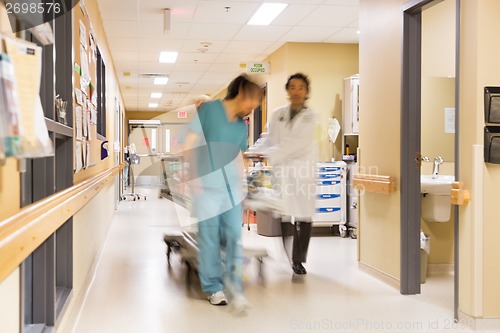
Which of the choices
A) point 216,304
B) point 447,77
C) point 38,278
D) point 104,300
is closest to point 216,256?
point 216,304

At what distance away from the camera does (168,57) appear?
949cm

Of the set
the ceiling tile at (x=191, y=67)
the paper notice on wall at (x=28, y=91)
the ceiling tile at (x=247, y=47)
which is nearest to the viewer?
the paper notice on wall at (x=28, y=91)

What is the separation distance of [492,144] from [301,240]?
6.41 feet

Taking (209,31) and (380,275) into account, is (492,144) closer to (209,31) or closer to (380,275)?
(380,275)

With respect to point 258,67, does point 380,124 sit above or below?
below

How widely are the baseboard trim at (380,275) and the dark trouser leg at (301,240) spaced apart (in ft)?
2.04

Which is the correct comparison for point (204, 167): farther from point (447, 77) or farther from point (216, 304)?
point (447, 77)

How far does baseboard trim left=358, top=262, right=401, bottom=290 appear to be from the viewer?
429cm

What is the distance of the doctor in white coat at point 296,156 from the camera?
446 centimetres

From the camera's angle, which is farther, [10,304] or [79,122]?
[79,122]

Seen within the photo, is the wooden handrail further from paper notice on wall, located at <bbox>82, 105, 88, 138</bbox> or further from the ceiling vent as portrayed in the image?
the ceiling vent

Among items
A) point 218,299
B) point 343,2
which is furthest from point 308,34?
point 218,299

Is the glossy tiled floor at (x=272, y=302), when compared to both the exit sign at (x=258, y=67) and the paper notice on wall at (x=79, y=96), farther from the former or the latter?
the exit sign at (x=258, y=67)

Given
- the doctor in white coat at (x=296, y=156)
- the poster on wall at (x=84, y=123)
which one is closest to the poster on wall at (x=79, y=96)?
the poster on wall at (x=84, y=123)
